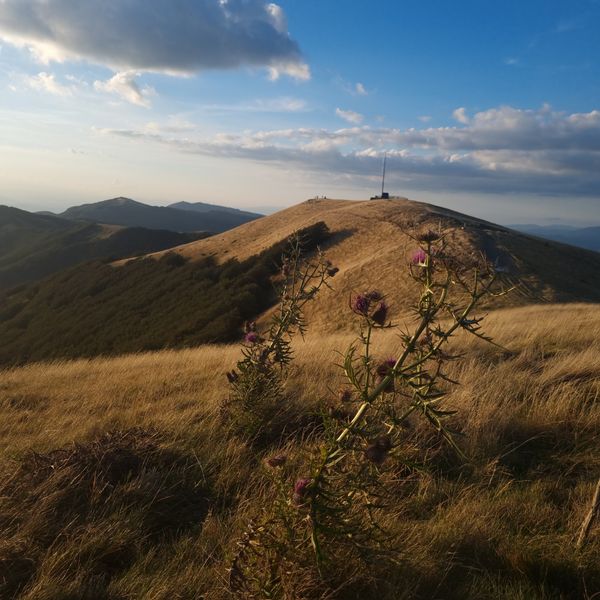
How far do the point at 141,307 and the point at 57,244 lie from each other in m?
65.4

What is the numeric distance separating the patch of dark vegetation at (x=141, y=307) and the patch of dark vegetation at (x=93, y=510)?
632 inches

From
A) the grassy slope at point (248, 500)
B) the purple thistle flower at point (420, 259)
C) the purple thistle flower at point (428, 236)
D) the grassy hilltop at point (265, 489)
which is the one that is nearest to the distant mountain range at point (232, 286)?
the grassy hilltop at point (265, 489)

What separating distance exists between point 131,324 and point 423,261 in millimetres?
26886

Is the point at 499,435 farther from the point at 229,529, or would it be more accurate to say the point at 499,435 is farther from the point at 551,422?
the point at 229,529

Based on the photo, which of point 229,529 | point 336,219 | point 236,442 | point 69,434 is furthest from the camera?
point 336,219

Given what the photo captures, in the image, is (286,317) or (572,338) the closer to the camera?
(286,317)

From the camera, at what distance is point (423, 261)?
86.4 inches

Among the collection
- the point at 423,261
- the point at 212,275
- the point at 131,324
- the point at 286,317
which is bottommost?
the point at 131,324

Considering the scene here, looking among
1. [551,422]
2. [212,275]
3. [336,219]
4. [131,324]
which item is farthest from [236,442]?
[336,219]

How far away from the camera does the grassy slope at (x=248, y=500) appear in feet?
7.59

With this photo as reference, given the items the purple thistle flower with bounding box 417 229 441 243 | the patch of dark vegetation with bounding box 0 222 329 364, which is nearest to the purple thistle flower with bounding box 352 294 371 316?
the purple thistle flower with bounding box 417 229 441 243

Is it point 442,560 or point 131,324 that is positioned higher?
point 442,560

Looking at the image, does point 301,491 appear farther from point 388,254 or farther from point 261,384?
point 388,254

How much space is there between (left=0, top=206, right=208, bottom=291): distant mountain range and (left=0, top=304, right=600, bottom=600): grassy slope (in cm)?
6743
